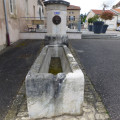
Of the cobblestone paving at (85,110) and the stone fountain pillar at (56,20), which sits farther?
the stone fountain pillar at (56,20)

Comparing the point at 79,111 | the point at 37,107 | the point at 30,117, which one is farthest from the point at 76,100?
the point at 30,117

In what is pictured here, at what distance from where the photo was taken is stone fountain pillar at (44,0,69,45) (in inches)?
249

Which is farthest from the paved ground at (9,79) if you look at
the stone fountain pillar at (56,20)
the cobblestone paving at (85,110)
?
the stone fountain pillar at (56,20)

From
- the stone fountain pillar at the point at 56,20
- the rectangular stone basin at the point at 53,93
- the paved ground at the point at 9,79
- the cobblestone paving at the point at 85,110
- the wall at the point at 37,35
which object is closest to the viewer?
the rectangular stone basin at the point at 53,93

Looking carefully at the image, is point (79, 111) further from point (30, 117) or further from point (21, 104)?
point (21, 104)

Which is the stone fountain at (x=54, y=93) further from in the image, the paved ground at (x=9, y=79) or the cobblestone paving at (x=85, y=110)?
the paved ground at (x=9, y=79)

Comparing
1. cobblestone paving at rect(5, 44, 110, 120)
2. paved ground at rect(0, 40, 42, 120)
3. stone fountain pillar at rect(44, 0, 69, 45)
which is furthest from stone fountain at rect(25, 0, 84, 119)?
stone fountain pillar at rect(44, 0, 69, 45)

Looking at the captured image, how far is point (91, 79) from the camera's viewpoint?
386 centimetres

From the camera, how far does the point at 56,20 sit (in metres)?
6.46

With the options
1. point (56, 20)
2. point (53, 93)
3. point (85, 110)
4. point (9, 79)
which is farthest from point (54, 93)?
point (56, 20)

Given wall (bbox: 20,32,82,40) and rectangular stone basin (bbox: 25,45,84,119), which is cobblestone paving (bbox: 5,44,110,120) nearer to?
rectangular stone basin (bbox: 25,45,84,119)

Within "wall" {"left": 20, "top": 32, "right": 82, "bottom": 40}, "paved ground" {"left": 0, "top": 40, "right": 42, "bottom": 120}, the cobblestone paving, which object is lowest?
the cobblestone paving

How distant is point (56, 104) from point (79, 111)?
47 cm

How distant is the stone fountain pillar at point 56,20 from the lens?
634 cm
